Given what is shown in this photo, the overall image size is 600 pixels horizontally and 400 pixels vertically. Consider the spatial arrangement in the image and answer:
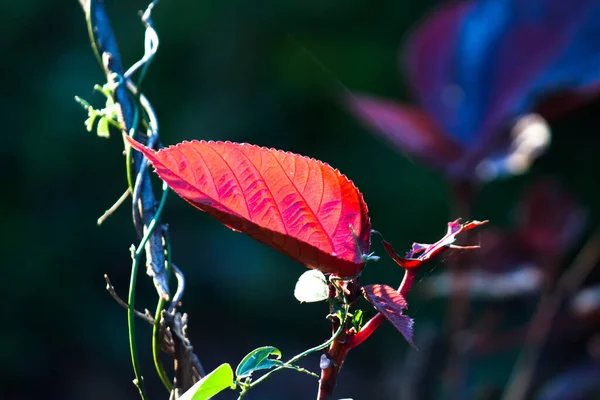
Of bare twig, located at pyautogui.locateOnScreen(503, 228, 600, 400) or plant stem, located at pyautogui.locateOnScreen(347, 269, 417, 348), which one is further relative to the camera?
bare twig, located at pyautogui.locateOnScreen(503, 228, 600, 400)

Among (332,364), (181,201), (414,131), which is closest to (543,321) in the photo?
Result: (414,131)

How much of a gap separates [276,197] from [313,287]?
0.17ft

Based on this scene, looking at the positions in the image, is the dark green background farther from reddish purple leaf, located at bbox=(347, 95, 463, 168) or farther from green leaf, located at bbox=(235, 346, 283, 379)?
green leaf, located at bbox=(235, 346, 283, 379)

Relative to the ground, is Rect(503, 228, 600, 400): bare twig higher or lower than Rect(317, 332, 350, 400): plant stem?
higher

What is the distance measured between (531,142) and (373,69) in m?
1.43

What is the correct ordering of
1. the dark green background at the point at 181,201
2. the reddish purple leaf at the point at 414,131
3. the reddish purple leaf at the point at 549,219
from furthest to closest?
the dark green background at the point at 181,201 → the reddish purple leaf at the point at 549,219 → the reddish purple leaf at the point at 414,131

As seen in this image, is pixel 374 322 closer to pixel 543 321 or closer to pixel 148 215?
pixel 148 215

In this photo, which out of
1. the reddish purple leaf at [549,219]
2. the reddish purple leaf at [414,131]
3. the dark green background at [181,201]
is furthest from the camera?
the dark green background at [181,201]

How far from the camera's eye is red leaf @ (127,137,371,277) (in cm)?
34

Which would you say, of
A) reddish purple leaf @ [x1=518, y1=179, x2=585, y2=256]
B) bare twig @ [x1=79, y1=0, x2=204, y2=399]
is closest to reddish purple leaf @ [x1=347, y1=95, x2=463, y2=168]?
reddish purple leaf @ [x1=518, y1=179, x2=585, y2=256]

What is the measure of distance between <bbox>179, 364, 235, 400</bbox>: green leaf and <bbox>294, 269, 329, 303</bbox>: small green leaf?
0.05 meters

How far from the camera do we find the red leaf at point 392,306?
0.32m

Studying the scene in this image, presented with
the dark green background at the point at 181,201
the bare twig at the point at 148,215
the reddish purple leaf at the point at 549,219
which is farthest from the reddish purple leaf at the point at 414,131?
the dark green background at the point at 181,201

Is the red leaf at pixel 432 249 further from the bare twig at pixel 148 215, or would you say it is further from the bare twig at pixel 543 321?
the bare twig at pixel 543 321
